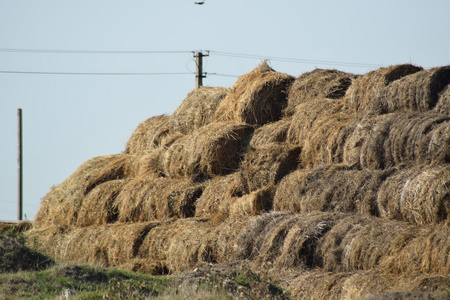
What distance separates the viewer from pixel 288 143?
13.2 m

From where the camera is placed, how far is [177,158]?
1502 centimetres

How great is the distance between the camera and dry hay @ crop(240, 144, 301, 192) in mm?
12648

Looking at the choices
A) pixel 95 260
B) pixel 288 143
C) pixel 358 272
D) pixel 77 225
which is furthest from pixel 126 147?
pixel 358 272

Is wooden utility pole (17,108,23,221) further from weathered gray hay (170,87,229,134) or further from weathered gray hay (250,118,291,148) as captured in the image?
weathered gray hay (250,118,291,148)

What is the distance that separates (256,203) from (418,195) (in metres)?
3.78

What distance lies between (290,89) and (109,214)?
206 inches

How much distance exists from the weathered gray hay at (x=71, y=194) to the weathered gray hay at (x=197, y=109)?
2010mm

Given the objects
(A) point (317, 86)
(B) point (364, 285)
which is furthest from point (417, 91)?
(B) point (364, 285)

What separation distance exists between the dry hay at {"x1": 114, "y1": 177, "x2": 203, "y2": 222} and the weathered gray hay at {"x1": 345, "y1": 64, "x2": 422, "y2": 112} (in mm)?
3988

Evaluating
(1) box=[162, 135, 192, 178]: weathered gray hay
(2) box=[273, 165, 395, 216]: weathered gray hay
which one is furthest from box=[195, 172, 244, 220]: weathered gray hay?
(2) box=[273, 165, 395, 216]: weathered gray hay

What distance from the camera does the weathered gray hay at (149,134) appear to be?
17844 mm

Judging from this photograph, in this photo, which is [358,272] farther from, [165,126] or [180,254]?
[165,126]

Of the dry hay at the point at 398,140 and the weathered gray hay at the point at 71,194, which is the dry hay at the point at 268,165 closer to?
the dry hay at the point at 398,140

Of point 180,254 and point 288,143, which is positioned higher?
point 288,143
